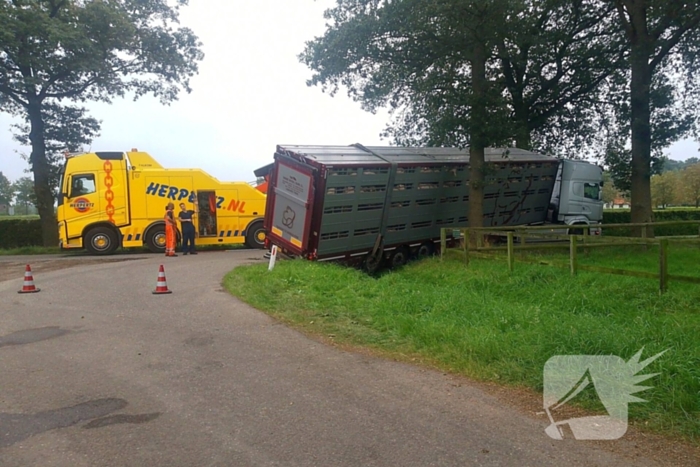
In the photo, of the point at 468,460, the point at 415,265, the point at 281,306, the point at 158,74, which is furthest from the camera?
the point at 158,74

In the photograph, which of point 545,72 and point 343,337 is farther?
point 545,72

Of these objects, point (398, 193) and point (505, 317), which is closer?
point (505, 317)

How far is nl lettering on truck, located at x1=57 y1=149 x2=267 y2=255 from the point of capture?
20.0 metres

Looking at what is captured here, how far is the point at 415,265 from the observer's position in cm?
1555

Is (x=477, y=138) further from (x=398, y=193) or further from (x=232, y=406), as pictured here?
(x=232, y=406)

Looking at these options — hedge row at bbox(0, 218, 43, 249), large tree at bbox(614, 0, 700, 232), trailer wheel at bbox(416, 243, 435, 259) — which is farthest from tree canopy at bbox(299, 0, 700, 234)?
Answer: hedge row at bbox(0, 218, 43, 249)

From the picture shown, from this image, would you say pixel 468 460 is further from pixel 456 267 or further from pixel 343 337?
pixel 456 267

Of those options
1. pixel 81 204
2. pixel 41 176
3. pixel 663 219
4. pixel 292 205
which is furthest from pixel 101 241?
pixel 663 219

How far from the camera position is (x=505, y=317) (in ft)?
26.1

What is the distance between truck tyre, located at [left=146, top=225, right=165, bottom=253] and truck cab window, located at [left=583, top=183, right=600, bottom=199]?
15.5m

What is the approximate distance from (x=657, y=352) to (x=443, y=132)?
11.3 meters

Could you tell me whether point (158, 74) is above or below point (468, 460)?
above

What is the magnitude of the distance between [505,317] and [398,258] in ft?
31.6

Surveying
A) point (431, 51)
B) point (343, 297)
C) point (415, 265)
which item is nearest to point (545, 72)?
point (431, 51)
